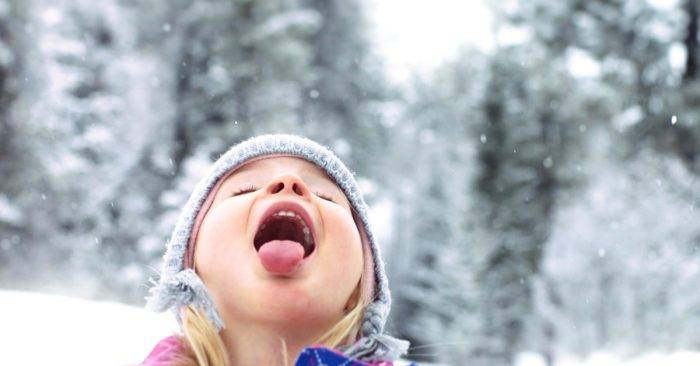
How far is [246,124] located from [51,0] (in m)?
2.09

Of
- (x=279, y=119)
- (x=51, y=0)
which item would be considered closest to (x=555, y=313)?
(x=279, y=119)

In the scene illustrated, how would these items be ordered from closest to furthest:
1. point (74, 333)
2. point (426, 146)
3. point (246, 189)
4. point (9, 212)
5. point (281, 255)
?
point (281, 255) → point (246, 189) → point (74, 333) → point (9, 212) → point (426, 146)

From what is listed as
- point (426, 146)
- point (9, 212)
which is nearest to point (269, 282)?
point (9, 212)

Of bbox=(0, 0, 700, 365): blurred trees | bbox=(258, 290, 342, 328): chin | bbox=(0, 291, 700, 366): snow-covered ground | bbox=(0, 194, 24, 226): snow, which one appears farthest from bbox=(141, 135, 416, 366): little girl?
bbox=(0, 194, 24, 226): snow

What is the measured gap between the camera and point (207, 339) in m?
0.80

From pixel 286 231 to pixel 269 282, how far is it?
6cm

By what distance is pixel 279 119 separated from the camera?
734 cm

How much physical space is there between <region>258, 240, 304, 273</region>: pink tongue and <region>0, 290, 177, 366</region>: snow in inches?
38.2

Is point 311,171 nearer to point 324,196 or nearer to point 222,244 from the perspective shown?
point 324,196

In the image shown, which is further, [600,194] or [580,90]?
[580,90]

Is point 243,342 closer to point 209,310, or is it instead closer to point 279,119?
point 209,310

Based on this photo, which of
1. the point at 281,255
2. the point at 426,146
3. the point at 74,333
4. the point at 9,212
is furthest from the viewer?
the point at 426,146

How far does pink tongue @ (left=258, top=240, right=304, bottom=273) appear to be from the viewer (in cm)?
73

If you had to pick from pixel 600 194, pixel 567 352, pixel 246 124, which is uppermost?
pixel 246 124
